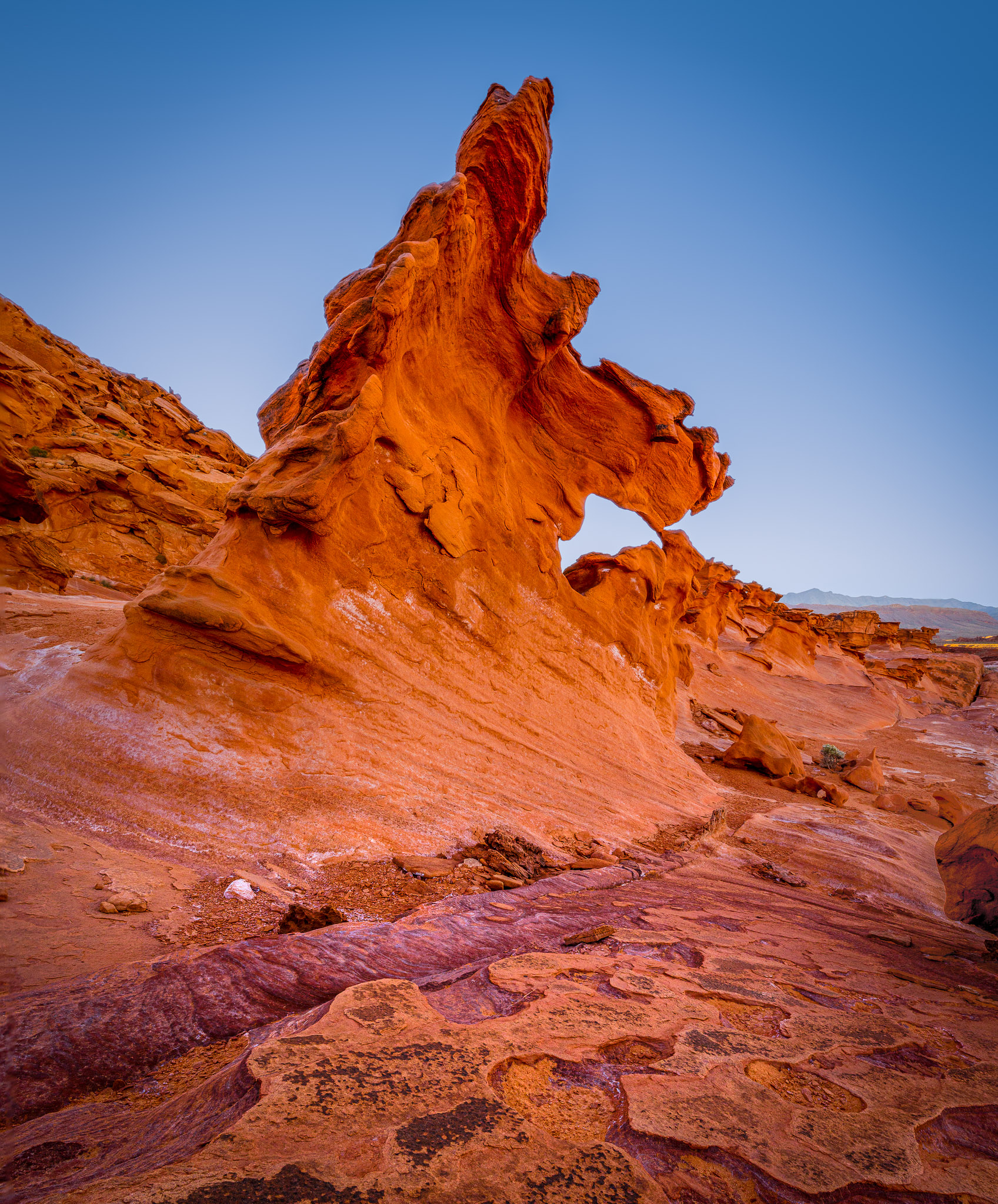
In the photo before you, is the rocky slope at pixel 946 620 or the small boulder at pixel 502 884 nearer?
the small boulder at pixel 502 884

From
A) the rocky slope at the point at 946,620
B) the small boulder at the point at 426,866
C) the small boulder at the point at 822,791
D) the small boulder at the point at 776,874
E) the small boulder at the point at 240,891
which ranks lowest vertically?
the small boulder at the point at 240,891

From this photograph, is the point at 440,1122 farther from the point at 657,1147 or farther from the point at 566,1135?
the point at 657,1147

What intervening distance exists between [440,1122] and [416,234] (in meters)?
7.94

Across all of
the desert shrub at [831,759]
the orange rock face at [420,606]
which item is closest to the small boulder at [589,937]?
the orange rock face at [420,606]

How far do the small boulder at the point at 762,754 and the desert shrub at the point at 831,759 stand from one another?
10.8 ft

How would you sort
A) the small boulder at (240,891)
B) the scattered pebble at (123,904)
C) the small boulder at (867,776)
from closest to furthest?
the scattered pebble at (123,904) < the small boulder at (240,891) < the small boulder at (867,776)

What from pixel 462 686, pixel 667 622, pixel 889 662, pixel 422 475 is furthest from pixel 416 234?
pixel 889 662

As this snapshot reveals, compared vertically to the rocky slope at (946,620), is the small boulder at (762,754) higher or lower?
lower

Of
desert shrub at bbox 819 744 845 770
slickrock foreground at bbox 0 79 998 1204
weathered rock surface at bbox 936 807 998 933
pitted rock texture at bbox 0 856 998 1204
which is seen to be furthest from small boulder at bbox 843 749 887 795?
pitted rock texture at bbox 0 856 998 1204

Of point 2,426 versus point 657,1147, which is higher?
point 2,426

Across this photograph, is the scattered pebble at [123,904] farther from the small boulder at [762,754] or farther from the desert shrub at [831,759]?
the desert shrub at [831,759]

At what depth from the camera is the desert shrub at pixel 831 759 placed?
13.9 meters

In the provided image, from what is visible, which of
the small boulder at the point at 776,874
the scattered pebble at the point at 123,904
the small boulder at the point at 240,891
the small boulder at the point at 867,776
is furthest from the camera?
the small boulder at the point at 867,776

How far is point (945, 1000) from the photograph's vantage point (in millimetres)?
3006
